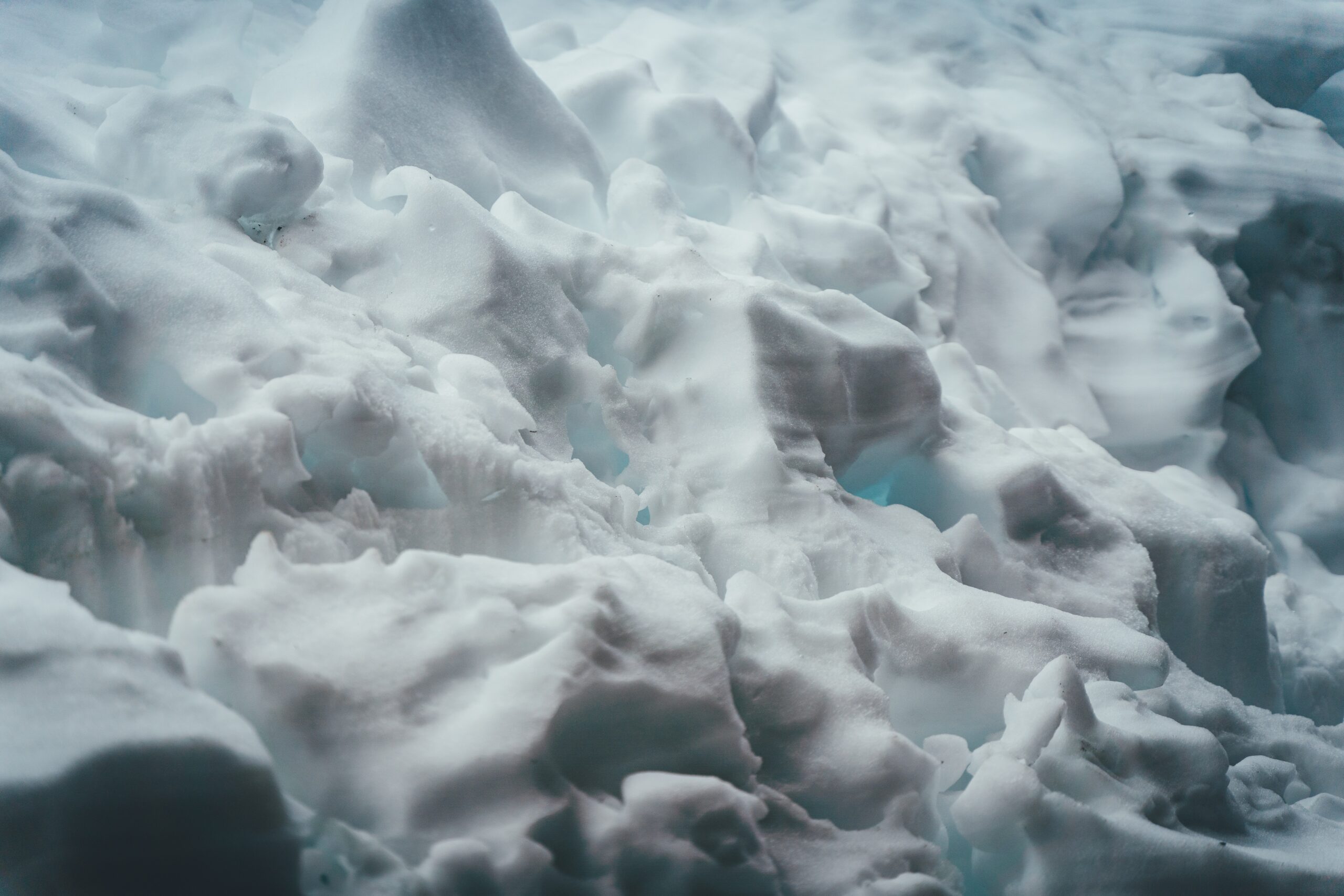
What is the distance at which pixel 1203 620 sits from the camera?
2.01 m

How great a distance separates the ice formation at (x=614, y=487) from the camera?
957 millimetres

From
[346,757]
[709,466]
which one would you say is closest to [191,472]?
[346,757]

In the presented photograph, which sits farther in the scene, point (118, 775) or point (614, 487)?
point (614, 487)

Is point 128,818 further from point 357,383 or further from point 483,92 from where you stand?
point 483,92

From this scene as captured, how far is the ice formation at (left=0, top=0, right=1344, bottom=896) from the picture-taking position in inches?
37.7

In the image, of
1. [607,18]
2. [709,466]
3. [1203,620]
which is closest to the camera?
[709,466]

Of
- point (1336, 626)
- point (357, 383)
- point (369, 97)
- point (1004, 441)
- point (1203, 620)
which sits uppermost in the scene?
point (369, 97)

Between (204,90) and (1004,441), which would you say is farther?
(1004,441)

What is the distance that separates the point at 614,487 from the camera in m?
1.64

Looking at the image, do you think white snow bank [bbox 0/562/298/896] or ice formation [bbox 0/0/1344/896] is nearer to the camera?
white snow bank [bbox 0/562/298/896]

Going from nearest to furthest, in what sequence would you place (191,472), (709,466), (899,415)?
(191,472) → (709,466) → (899,415)

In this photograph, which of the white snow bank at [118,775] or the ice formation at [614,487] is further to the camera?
the ice formation at [614,487]

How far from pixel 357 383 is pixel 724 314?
2.46ft

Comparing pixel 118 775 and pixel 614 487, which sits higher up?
pixel 118 775
